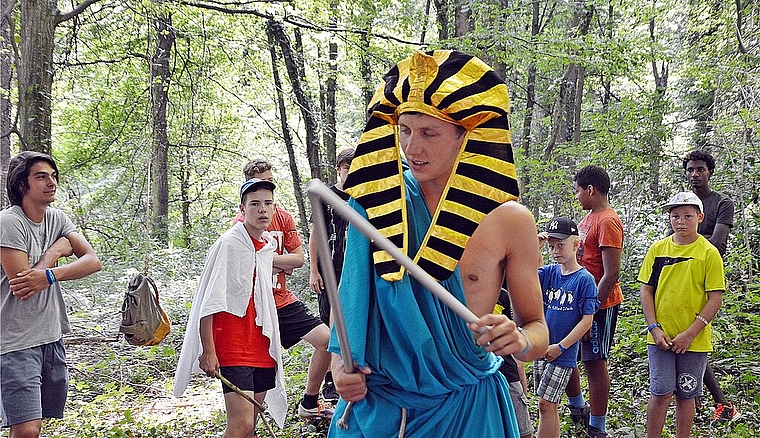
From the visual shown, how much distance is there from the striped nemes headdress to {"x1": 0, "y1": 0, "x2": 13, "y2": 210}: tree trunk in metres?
5.42

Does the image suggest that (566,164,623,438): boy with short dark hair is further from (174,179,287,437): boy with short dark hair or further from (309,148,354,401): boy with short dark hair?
(174,179,287,437): boy with short dark hair

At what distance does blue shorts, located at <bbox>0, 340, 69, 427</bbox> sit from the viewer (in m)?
3.82

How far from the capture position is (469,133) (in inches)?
86.1

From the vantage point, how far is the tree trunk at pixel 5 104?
669cm

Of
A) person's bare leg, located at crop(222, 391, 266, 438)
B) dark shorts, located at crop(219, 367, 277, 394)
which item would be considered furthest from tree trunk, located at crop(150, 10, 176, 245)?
person's bare leg, located at crop(222, 391, 266, 438)

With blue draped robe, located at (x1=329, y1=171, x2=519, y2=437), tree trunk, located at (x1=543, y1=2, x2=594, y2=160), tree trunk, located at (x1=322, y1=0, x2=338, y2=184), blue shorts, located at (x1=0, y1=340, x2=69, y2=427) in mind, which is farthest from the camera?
tree trunk, located at (x1=322, y1=0, x2=338, y2=184)

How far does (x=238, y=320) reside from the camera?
170 inches

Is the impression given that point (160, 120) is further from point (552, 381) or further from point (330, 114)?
point (552, 381)

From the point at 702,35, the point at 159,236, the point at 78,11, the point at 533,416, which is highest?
the point at 702,35

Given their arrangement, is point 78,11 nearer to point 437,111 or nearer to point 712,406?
point 437,111

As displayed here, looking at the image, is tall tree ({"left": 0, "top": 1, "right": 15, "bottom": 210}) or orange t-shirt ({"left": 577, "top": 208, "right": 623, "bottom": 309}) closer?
orange t-shirt ({"left": 577, "top": 208, "right": 623, "bottom": 309})

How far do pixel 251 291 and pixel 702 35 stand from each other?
11.2m

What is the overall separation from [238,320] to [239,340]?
0.13 meters

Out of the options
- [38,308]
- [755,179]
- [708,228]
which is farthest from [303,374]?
[755,179]
